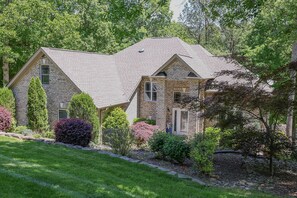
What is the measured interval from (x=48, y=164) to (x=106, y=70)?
52.3 feet

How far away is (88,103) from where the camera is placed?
59.2 feet

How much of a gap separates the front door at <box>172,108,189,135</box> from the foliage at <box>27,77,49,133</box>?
8.88m

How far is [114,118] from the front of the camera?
19859 millimetres

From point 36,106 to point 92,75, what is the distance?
401cm

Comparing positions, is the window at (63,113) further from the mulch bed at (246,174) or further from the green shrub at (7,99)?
the mulch bed at (246,174)

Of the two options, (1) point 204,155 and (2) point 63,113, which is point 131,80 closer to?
(2) point 63,113

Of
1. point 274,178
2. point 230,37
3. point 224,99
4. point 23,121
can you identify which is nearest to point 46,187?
point 224,99

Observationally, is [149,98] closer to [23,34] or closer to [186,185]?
[23,34]

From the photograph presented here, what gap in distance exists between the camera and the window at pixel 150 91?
23172 millimetres

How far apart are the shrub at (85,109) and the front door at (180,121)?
22.3 feet

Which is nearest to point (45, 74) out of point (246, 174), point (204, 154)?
point (204, 154)

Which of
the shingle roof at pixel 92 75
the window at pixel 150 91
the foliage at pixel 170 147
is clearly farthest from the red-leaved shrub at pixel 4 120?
the window at pixel 150 91

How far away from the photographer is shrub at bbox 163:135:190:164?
954 centimetres

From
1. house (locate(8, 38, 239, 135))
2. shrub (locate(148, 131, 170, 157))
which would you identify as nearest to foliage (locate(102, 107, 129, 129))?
house (locate(8, 38, 239, 135))
